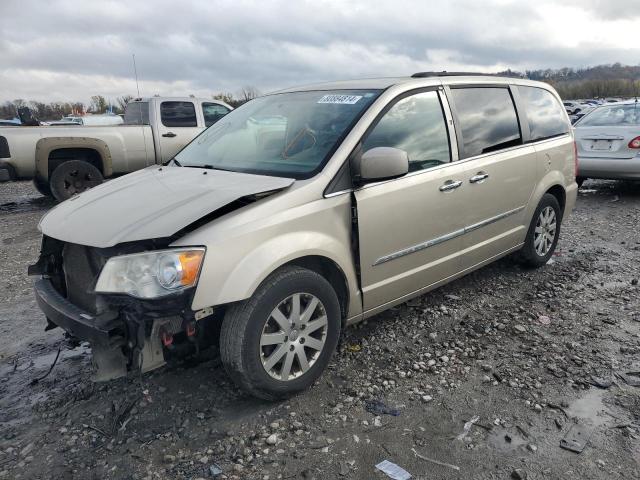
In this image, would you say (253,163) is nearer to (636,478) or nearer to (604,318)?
(636,478)

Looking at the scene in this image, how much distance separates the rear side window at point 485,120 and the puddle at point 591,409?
1848 millimetres

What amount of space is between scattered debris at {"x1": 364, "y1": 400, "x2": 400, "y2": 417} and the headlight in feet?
4.13

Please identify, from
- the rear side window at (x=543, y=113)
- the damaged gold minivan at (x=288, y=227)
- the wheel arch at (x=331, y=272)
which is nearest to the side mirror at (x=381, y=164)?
the damaged gold minivan at (x=288, y=227)

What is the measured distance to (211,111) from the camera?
10.5 m

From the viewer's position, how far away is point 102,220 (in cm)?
278

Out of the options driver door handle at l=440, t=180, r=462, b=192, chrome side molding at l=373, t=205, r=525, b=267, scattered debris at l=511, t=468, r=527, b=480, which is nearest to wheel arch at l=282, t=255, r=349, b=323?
chrome side molding at l=373, t=205, r=525, b=267

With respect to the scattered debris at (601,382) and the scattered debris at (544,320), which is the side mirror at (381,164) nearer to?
the scattered debris at (601,382)

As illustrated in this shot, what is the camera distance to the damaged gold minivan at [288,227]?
252cm

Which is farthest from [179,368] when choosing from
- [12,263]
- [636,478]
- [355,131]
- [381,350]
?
[12,263]

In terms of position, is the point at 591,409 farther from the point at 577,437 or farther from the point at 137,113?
the point at 137,113

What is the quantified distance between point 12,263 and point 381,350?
4.67 m

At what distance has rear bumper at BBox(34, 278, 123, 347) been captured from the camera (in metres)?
2.49

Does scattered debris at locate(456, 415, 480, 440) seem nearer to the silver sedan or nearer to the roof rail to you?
the roof rail

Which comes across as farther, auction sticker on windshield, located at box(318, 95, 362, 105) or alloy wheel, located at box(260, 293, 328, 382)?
auction sticker on windshield, located at box(318, 95, 362, 105)
